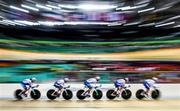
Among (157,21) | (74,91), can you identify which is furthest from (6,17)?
(157,21)

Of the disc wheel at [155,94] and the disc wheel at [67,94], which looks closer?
the disc wheel at [67,94]

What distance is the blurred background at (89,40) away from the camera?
26.0 ft

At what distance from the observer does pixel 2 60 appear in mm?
7789

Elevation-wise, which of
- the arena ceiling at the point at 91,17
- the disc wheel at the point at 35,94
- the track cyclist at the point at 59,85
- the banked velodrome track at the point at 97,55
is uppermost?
the arena ceiling at the point at 91,17

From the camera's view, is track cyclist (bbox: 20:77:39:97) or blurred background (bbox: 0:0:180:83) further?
blurred background (bbox: 0:0:180:83)

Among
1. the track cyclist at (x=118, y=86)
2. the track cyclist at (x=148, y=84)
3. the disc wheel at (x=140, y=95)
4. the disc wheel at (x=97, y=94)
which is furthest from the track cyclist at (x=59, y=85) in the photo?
the track cyclist at (x=148, y=84)

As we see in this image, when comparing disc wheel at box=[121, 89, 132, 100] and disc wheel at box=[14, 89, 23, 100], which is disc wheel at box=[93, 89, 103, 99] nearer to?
disc wheel at box=[121, 89, 132, 100]

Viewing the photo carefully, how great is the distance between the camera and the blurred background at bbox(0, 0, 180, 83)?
26.0ft

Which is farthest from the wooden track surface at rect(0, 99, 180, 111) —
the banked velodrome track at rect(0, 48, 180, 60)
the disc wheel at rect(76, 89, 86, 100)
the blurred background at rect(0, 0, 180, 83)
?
the banked velodrome track at rect(0, 48, 180, 60)

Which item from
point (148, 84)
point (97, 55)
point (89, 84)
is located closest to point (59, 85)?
point (89, 84)

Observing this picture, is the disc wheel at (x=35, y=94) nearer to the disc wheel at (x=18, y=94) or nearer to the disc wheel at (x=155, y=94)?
the disc wheel at (x=18, y=94)

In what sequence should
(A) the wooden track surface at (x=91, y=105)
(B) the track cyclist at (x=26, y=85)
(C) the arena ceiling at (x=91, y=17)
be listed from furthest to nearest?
(C) the arena ceiling at (x=91, y=17)
(B) the track cyclist at (x=26, y=85)
(A) the wooden track surface at (x=91, y=105)

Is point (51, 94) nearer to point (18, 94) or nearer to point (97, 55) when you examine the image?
point (18, 94)

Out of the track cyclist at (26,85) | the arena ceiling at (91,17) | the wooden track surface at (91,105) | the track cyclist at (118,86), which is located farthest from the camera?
the arena ceiling at (91,17)
